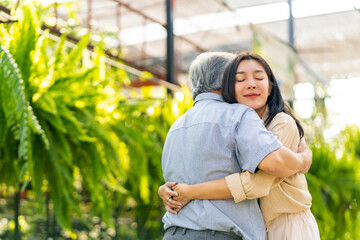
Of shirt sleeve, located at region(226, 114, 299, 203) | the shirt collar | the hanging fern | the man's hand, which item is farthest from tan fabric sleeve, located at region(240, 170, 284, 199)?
the hanging fern

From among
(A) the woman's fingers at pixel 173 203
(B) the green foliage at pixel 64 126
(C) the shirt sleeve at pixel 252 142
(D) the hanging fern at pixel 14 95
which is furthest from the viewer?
(B) the green foliage at pixel 64 126

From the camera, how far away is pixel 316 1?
6160 mm

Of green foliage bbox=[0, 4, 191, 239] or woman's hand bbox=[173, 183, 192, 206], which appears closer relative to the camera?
woman's hand bbox=[173, 183, 192, 206]

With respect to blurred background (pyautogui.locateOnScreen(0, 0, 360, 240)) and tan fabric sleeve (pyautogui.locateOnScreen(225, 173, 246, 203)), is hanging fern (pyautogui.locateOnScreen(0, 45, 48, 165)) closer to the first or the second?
blurred background (pyautogui.locateOnScreen(0, 0, 360, 240))

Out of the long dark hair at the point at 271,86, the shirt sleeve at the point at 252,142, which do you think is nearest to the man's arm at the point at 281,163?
the shirt sleeve at the point at 252,142

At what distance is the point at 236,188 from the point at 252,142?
0.41 feet

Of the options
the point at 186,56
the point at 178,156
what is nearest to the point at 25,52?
the point at 178,156

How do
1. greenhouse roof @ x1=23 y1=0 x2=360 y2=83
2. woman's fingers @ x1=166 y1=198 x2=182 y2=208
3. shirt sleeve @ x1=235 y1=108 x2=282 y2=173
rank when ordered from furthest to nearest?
greenhouse roof @ x1=23 y1=0 x2=360 y2=83 < woman's fingers @ x1=166 y1=198 x2=182 y2=208 < shirt sleeve @ x1=235 y1=108 x2=282 y2=173

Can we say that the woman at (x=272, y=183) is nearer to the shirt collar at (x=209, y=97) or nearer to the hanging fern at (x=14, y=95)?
the shirt collar at (x=209, y=97)

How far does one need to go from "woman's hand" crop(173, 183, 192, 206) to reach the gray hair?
0.29 m

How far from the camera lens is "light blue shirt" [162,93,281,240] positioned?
1.21m

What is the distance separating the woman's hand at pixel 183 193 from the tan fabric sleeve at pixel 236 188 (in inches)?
4.5

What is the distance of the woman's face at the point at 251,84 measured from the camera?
4.40 feet

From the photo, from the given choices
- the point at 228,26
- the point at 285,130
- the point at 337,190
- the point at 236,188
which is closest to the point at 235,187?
the point at 236,188
